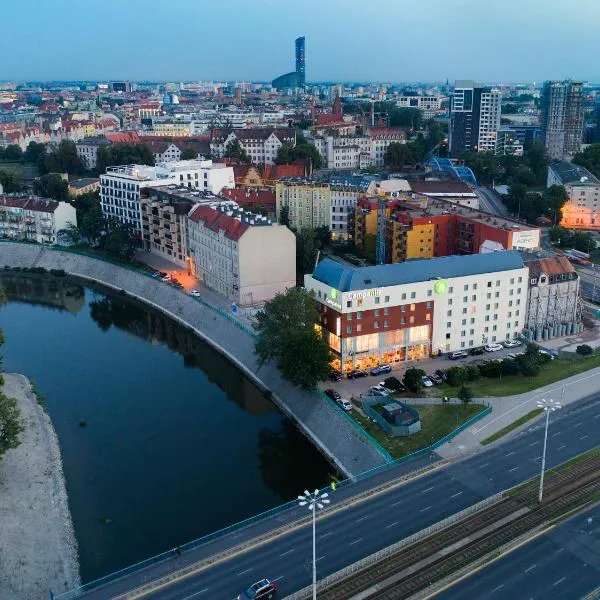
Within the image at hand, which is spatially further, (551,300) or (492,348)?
(551,300)

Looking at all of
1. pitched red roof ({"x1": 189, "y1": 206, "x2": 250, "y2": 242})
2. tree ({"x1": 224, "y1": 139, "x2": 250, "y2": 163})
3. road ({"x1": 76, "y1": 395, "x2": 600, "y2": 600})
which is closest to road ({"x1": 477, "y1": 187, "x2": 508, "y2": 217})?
tree ({"x1": 224, "y1": 139, "x2": 250, "y2": 163})

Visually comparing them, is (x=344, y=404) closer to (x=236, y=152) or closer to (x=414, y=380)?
(x=414, y=380)

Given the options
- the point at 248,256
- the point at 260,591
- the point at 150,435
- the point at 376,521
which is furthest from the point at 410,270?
the point at 260,591

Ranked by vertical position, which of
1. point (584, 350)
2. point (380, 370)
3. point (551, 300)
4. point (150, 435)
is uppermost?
point (551, 300)

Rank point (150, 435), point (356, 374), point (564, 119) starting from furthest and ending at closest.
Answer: point (564, 119) < point (356, 374) < point (150, 435)

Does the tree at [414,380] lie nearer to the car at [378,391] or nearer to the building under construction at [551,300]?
the car at [378,391]

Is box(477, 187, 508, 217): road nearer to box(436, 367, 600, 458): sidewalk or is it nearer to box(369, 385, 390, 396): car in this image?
box(436, 367, 600, 458): sidewalk

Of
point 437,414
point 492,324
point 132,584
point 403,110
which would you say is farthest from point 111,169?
point 403,110
